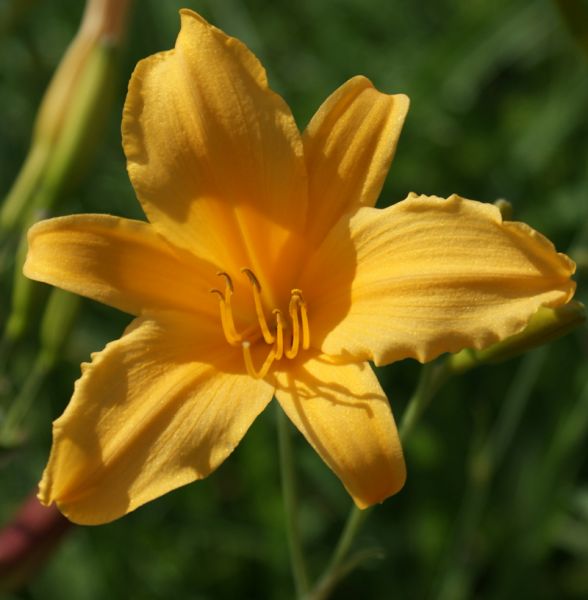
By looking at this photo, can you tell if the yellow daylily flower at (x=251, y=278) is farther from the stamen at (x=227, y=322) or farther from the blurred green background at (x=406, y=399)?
the blurred green background at (x=406, y=399)

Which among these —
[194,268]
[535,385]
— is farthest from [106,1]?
[535,385]

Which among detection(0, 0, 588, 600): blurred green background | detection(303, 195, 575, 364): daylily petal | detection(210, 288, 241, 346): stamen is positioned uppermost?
detection(303, 195, 575, 364): daylily petal

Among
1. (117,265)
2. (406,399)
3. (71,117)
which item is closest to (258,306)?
(117,265)

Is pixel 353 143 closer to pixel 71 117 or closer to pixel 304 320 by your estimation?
pixel 304 320

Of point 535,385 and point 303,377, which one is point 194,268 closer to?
point 303,377

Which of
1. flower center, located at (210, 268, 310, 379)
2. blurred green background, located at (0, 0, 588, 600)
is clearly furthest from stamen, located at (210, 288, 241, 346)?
blurred green background, located at (0, 0, 588, 600)

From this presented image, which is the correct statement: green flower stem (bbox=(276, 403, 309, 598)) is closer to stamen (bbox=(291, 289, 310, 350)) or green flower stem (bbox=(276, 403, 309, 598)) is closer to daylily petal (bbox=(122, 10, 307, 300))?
stamen (bbox=(291, 289, 310, 350))
